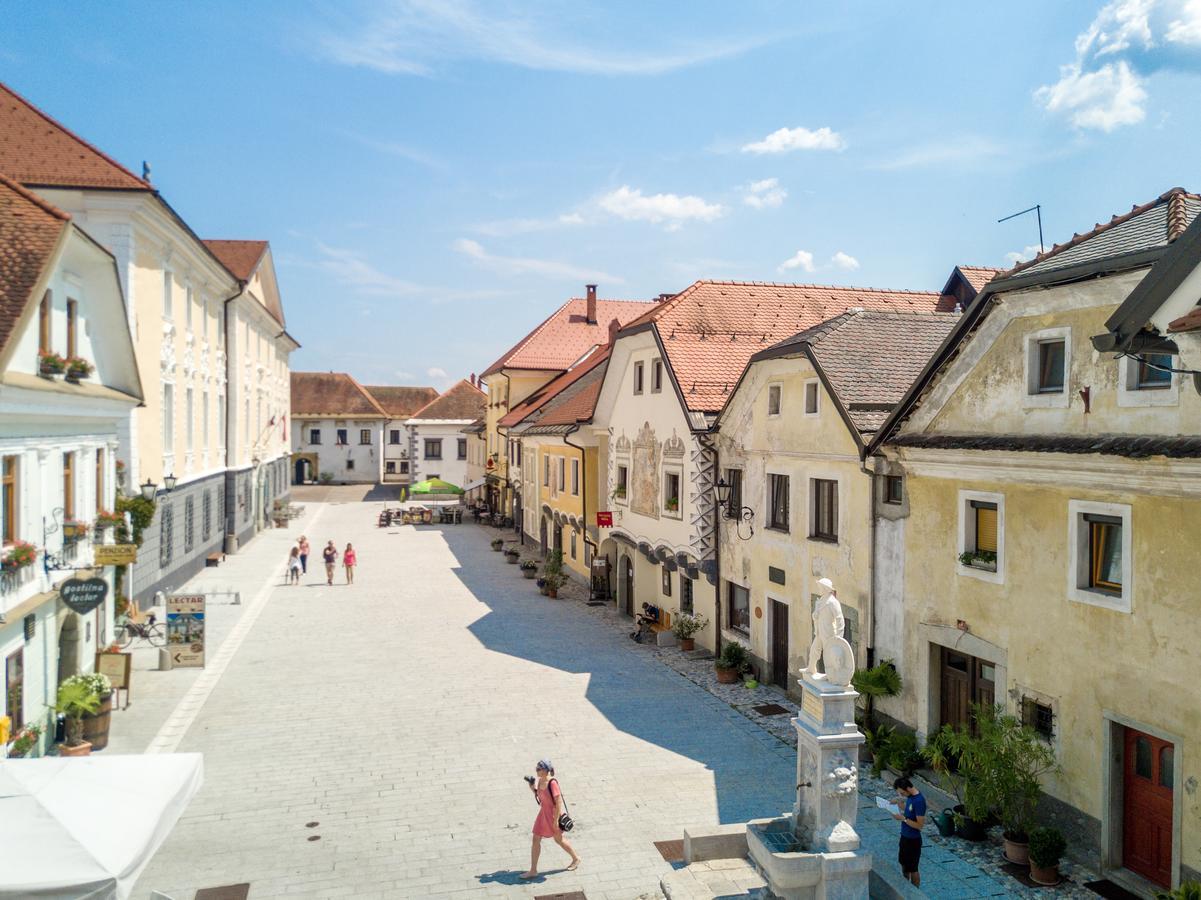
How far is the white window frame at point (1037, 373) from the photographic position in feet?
35.8

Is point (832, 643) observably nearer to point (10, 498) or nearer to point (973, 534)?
point (973, 534)

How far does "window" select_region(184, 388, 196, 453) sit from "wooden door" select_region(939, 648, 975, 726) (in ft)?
83.9

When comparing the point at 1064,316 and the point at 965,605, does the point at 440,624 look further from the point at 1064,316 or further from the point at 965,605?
the point at 1064,316

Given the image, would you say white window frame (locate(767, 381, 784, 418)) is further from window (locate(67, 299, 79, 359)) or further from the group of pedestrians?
the group of pedestrians

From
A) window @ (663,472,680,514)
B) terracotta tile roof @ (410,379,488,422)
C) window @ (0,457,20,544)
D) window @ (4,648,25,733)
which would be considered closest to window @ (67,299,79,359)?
window @ (0,457,20,544)

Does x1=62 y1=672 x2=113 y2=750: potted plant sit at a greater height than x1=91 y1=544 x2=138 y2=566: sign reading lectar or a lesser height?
lesser

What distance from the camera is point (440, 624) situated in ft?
82.4

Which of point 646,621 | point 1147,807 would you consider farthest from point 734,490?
Result: point 1147,807

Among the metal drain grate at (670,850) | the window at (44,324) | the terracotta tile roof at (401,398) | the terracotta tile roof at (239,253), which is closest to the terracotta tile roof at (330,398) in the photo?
the terracotta tile roof at (401,398)

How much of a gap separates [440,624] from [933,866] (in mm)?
16833

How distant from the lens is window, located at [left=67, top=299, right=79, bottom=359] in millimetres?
14961

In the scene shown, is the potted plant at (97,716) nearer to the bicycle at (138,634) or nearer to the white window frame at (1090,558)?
the bicycle at (138,634)

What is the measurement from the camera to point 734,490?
20.0 m

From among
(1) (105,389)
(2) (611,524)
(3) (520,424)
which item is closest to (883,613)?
(2) (611,524)
